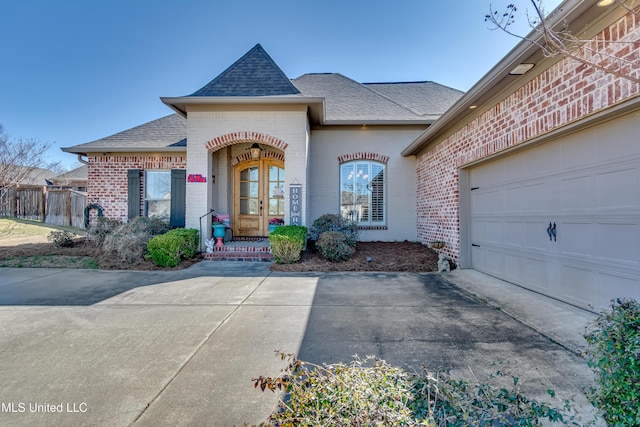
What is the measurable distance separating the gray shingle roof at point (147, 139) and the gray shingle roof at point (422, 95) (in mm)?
8088

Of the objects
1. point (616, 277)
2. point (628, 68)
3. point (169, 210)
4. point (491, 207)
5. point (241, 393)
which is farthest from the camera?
point (169, 210)

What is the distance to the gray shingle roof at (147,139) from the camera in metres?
8.91

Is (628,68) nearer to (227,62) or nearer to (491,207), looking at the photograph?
(491,207)

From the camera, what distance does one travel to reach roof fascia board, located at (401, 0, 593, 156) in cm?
294

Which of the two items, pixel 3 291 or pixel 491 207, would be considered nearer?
pixel 3 291

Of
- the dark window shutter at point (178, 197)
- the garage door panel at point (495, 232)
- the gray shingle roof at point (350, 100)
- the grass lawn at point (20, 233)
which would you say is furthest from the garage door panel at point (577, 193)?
the grass lawn at point (20, 233)

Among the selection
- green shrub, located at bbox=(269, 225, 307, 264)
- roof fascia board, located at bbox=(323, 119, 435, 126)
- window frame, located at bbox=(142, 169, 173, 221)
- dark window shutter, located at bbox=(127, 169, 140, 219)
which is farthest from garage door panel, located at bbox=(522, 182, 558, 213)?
dark window shutter, located at bbox=(127, 169, 140, 219)

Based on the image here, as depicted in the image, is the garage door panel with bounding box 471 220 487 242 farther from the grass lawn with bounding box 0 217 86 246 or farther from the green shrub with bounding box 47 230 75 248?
the grass lawn with bounding box 0 217 86 246

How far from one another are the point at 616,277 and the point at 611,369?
2.51 meters

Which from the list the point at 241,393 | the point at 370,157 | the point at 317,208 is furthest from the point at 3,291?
the point at 370,157

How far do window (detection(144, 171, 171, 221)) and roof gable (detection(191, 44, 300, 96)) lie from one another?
127 inches

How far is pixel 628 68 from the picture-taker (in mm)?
2689

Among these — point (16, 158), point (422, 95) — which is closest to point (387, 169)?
point (422, 95)

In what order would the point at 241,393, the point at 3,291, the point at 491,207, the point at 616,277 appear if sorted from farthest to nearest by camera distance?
the point at 491,207, the point at 3,291, the point at 616,277, the point at 241,393
